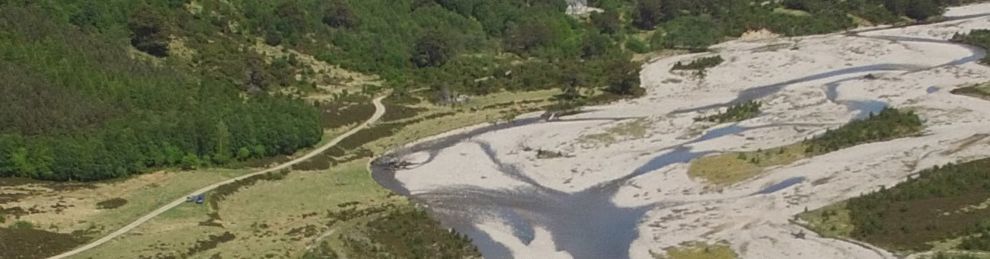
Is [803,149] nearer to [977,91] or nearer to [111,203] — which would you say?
[977,91]

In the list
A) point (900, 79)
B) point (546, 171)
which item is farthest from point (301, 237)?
point (900, 79)

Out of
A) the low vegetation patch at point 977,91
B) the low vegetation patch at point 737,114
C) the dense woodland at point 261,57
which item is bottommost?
the low vegetation patch at point 977,91

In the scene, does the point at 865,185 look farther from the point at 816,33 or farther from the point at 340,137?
the point at 816,33

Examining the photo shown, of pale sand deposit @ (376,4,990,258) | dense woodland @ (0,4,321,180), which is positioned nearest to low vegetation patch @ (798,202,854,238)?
pale sand deposit @ (376,4,990,258)

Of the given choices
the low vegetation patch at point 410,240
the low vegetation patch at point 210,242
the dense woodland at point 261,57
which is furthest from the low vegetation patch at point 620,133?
the low vegetation patch at point 210,242

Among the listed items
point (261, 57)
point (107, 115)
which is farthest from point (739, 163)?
point (261, 57)

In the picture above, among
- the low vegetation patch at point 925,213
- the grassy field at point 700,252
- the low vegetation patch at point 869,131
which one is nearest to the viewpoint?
the low vegetation patch at point 925,213

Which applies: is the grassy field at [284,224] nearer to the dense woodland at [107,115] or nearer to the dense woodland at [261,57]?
the dense woodland at [107,115]

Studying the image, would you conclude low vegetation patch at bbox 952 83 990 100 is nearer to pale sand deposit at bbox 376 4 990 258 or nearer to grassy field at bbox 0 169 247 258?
pale sand deposit at bbox 376 4 990 258
